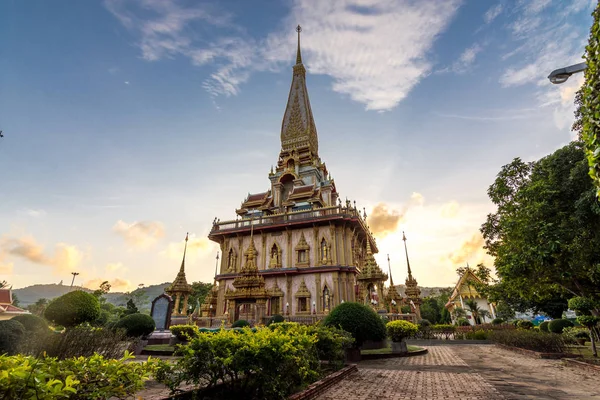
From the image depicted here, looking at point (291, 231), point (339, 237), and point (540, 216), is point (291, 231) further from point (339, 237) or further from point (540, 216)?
point (540, 216)

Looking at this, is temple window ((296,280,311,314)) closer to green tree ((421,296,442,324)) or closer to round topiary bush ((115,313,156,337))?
round topiary bush ((115,313,156,337))

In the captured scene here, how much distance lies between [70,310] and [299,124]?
1268 inches

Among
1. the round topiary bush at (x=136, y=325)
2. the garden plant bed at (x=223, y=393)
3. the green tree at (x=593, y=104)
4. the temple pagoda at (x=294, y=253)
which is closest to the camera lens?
the green tree at (x=593, y=104)

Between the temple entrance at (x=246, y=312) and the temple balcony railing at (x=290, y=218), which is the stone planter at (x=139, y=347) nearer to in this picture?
the temple entrance at (x=246, y=312)

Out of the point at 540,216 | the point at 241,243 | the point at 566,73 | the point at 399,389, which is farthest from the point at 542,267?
the point at 241,243

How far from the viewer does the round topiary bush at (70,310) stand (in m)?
11.4

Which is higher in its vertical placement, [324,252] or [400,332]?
[324,252]

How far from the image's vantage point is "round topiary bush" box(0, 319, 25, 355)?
6.53 metres

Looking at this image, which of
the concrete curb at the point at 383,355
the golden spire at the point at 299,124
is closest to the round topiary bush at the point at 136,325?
the concrete curb at the point at 383,355

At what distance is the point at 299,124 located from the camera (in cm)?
3925

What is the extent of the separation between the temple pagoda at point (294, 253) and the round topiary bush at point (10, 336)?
13853 mm

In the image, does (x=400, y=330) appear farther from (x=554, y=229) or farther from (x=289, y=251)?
(x=289, y=251)

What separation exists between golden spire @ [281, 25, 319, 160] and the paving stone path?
2833 cm

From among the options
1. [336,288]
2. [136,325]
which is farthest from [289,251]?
[136,325]
